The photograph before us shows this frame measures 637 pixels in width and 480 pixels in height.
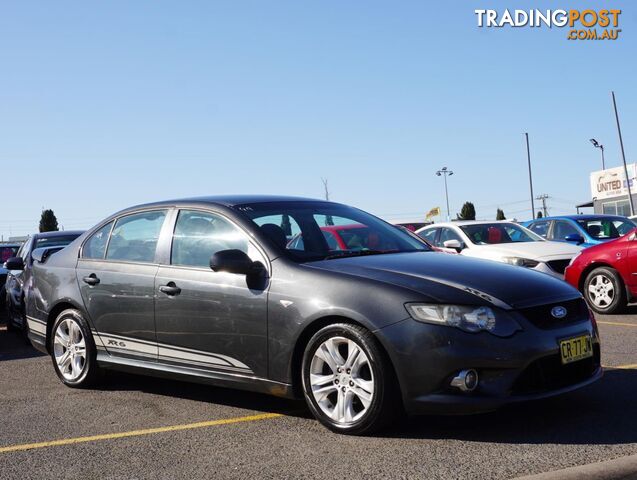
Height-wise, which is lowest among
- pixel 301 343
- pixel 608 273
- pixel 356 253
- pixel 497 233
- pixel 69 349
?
pixel 608 273

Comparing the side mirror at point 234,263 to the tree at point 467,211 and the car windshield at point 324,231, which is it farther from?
the tree at point 467,211

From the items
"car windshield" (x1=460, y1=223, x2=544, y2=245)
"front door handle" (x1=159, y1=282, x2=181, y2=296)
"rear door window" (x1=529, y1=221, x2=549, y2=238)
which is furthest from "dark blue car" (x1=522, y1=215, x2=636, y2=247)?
"front door handle" (x1=159, y1=282, x2=181, y2=296)

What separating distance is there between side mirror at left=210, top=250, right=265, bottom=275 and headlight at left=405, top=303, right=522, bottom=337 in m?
1.19

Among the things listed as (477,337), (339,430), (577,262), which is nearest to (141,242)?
(339,430)

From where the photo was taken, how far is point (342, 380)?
478 cm

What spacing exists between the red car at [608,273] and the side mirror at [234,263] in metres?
7.13

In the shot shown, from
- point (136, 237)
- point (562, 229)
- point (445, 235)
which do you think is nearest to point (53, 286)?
point (136, 237)

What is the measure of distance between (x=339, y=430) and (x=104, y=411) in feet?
6.43

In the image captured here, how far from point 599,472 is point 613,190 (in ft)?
166

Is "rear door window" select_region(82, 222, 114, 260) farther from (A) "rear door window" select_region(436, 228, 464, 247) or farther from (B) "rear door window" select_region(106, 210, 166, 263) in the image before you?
(A) "rear door window" select_region(436, 228, 464, 247)

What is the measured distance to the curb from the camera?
372 cm

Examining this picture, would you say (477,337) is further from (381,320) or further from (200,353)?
(200,353)

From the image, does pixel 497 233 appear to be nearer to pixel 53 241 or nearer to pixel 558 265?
pixel 558 265

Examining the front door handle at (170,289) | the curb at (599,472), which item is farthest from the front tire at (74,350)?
the curb at (599,472)
